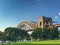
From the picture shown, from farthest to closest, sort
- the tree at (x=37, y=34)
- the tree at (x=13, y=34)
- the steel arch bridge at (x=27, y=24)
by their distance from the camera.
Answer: the steel arch bridge at (x=27, y=24) → the tree at (x=37, y=34) → the tree at (x=13, y=34)

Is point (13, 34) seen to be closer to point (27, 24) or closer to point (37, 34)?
point (37, 34)

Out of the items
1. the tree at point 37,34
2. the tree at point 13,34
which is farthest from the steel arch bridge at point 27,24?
the tree at point 13,34

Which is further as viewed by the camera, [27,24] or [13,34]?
[27,24]

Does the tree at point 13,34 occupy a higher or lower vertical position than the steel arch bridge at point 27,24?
lower

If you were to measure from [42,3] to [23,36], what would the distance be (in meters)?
8.70

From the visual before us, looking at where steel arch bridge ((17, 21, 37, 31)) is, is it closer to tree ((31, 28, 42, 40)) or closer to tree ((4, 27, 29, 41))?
tree ((31, 28, 42, 40))

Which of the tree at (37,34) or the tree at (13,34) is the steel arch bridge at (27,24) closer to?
the tree at (37,34)

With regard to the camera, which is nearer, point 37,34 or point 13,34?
point 13,34

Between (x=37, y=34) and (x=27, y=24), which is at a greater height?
(x=27, y=24)

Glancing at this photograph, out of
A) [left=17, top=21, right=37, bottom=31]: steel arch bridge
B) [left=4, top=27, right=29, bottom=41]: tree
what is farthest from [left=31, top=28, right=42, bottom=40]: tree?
[left=4, top=27, right=29, bottom=41]: tree

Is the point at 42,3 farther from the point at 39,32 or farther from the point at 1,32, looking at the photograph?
A: the point at 1,32

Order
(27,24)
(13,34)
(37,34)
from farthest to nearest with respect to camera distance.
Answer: (27,24), (37,34), (13,34)

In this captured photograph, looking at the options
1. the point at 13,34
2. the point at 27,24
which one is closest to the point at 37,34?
the point at 13,34

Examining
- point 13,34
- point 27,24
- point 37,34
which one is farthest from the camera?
point 27,24
